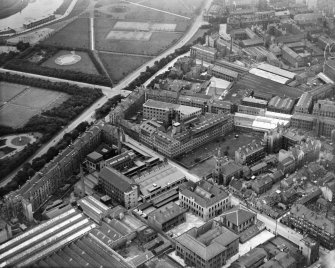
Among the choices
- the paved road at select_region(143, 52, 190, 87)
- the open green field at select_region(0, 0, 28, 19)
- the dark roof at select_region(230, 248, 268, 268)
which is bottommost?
the dark roof at select_region(230, 248, 268, 268)

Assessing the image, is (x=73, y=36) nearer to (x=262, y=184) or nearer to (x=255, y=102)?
(x=255, y=102)

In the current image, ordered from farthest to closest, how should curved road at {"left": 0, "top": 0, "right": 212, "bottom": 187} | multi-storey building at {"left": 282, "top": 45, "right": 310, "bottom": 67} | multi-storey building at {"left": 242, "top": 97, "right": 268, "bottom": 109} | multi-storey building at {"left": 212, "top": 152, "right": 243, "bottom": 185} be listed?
multi-storey building at {"left": 282, "top": 45, "right": 310, "bottom": 67}, multi-storey building at {"left": 242, "top": 97, "right": 268, "bottom": 109}, curved road at {"left": 0, "top": 0, "right": 212, "bottom": 187}, multi-storey building at {"left": 212, "top": 152, "right": 243, "bottom": 185}

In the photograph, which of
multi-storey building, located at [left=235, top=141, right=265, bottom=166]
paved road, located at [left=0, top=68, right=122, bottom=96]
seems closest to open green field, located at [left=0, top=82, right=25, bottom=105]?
paved road, located at [left=0, top=68, right=122, bottom=96]

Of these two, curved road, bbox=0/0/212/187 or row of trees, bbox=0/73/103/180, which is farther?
curved road, bbox=0/0/212/187

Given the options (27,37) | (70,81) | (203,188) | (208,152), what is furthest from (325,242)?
(27,37)

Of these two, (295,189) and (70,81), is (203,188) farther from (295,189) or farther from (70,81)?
(70,81)

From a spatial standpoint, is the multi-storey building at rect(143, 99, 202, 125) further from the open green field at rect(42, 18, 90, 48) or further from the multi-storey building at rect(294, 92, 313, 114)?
the open green field at rect(42, 18, 90, 48)
